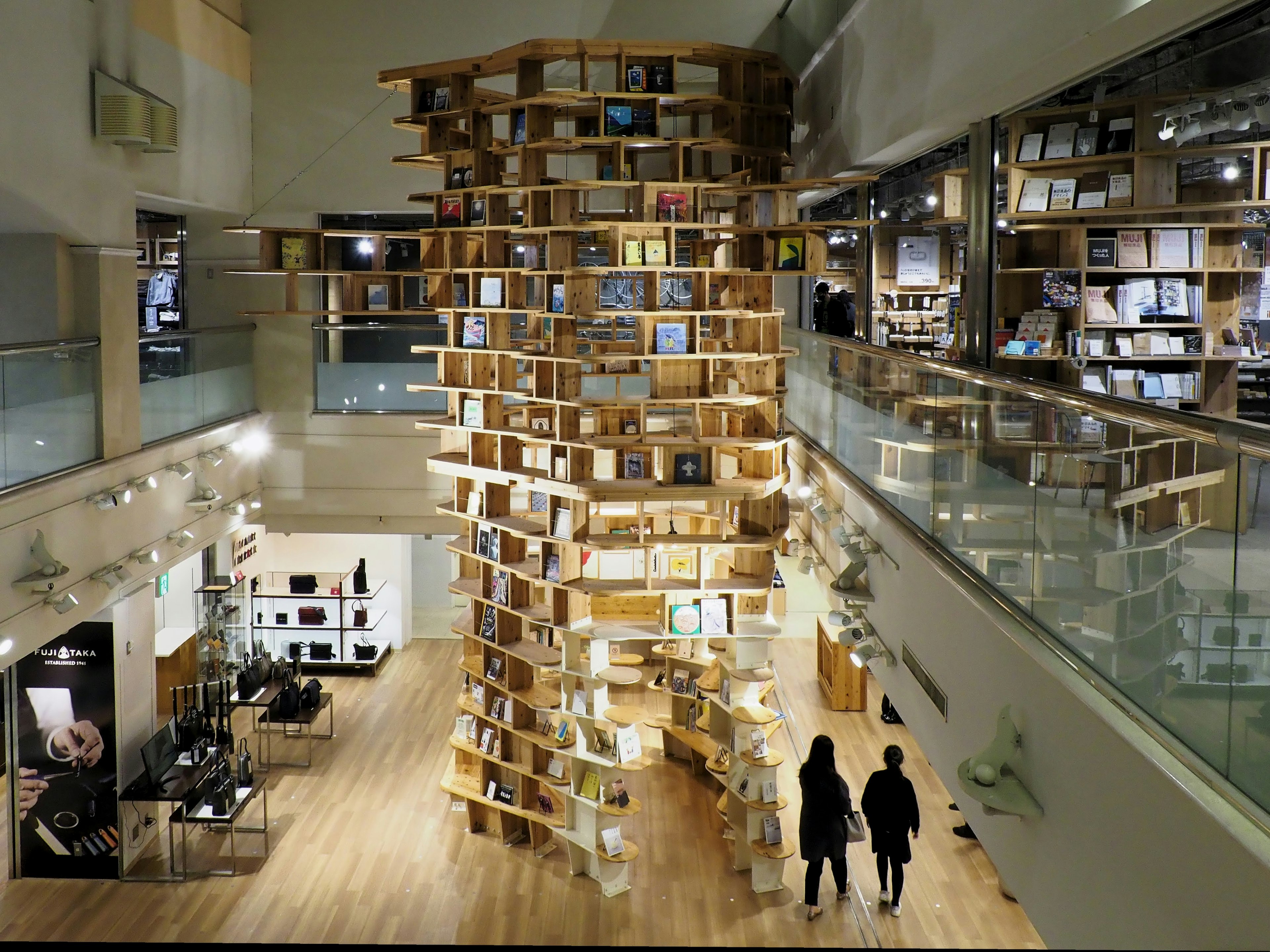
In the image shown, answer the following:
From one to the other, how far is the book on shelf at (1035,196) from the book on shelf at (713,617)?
354cm

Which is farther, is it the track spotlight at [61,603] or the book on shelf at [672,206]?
the track spotlight at [61,603]

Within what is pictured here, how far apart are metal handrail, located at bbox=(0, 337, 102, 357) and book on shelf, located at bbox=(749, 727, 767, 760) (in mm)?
5525

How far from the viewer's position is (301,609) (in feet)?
43.7

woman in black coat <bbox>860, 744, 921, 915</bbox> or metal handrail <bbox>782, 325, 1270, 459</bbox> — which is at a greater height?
metal handrail <bbox>782, 325, 1270, 459</bbox>

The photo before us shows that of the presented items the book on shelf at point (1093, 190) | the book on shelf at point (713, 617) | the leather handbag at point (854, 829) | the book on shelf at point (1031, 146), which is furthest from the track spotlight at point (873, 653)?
the book on shelf at point (1031, 146)

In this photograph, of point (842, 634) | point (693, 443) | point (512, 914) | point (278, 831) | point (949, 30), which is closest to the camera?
point (949, 30)

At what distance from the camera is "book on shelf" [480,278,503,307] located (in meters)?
7.93

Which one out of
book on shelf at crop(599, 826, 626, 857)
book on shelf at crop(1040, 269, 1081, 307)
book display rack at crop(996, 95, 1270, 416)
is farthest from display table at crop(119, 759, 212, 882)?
book on shelf at crop(1040, 269, 1081, 307)

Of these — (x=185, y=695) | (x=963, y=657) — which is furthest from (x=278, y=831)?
(x=963, y=657)

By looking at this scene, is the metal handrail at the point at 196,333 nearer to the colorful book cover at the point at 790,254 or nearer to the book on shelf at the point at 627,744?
the book on shelf at the point at 627,744

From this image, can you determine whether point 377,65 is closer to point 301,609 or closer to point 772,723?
point 301,609

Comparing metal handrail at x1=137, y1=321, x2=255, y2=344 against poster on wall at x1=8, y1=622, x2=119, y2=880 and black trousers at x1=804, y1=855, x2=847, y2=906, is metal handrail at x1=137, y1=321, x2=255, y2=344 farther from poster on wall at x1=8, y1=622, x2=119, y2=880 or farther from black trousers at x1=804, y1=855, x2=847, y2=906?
black trousers at x1=804, y1=855, x2=847, y2=906

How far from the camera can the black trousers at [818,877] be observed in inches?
311

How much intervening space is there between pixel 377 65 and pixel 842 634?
8.23 metres
